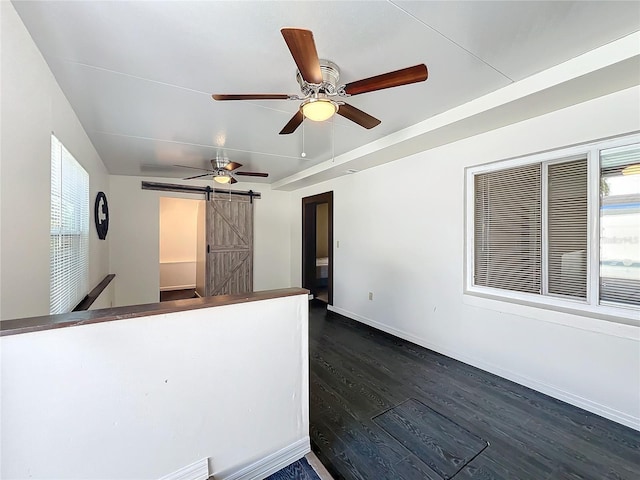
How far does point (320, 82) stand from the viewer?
5.11 ft

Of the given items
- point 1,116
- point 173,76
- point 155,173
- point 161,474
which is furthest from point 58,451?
point 155,173

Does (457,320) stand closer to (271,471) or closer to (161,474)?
(271,471)

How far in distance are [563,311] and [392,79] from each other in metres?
2.31

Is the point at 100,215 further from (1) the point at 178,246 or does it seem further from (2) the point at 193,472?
(2) the point at 193,472

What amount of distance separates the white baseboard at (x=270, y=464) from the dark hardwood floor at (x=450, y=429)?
0.14 metres

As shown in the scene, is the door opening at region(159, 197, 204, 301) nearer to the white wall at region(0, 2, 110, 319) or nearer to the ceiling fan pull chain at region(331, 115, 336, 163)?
the ceiling fan pull chain at region(331, 115, 336, 163)

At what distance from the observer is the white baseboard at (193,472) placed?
4.28ft

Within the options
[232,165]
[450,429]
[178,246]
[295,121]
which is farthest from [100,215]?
[450,429]

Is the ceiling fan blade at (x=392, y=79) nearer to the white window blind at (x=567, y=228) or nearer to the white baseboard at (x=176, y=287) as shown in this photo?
the white window blind at (x=567, y=228)

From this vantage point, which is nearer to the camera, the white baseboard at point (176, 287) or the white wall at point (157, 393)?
the white wall at point (157, 393)

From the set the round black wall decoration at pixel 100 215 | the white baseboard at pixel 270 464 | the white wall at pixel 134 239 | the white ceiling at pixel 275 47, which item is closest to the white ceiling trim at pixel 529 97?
the white ceiling at pixel 275 47

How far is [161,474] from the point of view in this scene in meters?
1.28

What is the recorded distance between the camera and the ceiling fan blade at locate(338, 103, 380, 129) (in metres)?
1.93

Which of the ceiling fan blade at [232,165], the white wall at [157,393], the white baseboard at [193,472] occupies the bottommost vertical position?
the white baseboard at [193,472]
